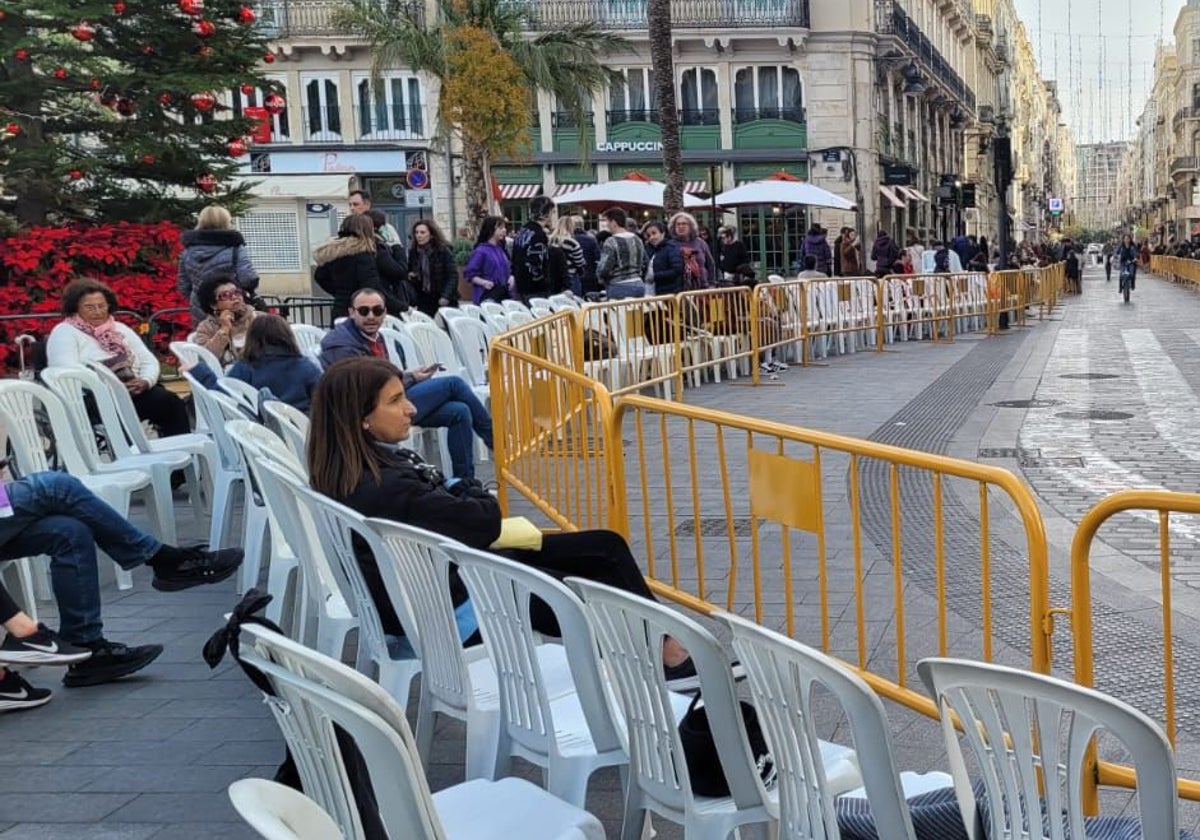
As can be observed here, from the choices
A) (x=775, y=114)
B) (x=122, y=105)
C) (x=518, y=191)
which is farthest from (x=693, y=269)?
(x=775, y=114)

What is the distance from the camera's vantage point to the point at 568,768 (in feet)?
11.1

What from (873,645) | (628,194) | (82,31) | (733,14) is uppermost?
(733,14)

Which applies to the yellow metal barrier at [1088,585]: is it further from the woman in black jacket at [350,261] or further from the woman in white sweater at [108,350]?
the woman in black jacket at [350,261]

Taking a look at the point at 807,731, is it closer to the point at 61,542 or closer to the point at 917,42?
the point at 61,542

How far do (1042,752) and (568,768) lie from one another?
58.1 inches

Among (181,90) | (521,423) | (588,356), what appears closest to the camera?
(521,423)

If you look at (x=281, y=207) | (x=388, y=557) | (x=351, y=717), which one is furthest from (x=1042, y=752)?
(x=281, y=207)

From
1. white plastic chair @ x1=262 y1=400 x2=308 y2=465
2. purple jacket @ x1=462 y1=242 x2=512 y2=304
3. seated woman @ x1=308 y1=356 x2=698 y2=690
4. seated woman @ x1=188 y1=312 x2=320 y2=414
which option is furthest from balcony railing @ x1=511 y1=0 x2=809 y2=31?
seated woman @ x1=308 y1=356 x2=698 y2=690

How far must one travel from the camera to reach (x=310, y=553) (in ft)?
15.3

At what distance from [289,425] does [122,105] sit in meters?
10.3

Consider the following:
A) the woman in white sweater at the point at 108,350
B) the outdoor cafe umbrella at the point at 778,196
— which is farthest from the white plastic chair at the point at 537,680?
the outdoor cafe umbrella at the point at 778,196

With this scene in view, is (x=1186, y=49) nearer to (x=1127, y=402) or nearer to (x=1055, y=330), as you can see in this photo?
(x=1055, y=330)

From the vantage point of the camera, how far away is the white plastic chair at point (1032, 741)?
6.63 feet

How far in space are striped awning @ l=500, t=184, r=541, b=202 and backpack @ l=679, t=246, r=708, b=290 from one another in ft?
87.3
